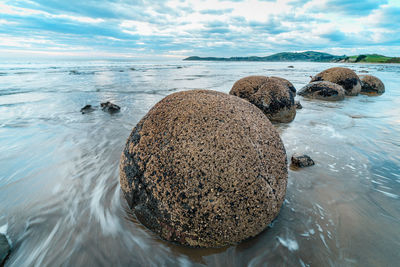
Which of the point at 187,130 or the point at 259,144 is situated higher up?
the point at 187,130

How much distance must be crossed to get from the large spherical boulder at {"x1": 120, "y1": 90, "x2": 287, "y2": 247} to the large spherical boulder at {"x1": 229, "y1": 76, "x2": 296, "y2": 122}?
14.2ft

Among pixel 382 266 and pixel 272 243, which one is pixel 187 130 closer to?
pixel 272 243

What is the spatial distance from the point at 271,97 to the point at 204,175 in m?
5.31

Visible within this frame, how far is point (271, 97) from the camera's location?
21.5ft

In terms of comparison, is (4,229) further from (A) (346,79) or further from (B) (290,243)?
(A) (346,79)

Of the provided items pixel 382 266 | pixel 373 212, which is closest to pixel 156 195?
pixel 382 266

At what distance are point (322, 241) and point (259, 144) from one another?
4.22ft

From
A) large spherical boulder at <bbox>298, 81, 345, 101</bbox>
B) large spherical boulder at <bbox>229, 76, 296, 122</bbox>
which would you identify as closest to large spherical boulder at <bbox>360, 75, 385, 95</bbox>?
large spherical boulder at <bbox>298, 81, 345, 101</bbox>

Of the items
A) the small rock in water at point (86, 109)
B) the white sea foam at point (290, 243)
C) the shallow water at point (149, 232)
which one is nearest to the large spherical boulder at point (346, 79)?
the shallow water at point (149, 232)

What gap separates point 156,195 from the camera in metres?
2.15

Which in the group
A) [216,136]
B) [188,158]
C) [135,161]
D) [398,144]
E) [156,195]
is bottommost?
[398,144]

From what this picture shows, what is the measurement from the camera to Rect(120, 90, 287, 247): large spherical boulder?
79.0 inches

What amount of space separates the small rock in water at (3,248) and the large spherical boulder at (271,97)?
6.18 m

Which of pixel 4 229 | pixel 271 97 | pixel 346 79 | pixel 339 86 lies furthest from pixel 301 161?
pixel 346 79
